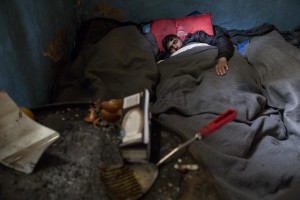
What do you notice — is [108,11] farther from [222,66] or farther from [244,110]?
[244,110]

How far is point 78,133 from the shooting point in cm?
85

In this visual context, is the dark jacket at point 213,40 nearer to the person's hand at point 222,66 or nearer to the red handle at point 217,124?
the person's hand at point 222,66

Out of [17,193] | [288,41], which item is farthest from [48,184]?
[288,41]

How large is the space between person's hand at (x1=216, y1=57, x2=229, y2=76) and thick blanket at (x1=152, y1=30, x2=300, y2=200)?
0.03 meters

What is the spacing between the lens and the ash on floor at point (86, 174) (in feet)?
2.26

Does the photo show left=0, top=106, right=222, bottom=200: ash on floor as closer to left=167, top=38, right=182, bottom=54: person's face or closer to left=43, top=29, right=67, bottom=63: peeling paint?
left=43, top=29, right=67, bottom=63: peeling paint

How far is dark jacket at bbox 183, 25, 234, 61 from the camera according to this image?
177 centimetres

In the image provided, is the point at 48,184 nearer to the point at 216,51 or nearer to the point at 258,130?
the point at 258,130

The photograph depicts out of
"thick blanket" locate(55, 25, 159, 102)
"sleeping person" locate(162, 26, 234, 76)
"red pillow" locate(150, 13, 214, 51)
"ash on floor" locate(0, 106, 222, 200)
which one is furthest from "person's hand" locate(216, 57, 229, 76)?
"ash on floor" locate(0, 106, 222, 200)

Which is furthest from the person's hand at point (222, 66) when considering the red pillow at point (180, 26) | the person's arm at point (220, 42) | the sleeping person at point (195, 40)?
the red pillow at point (180, 26)

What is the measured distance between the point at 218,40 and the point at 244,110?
2.33 ft

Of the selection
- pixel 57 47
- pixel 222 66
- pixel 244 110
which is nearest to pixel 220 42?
pixel 222 66

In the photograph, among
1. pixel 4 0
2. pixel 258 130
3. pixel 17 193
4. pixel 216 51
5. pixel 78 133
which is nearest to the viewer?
pixel 17 193

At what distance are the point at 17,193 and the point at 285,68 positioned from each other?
1482mm
